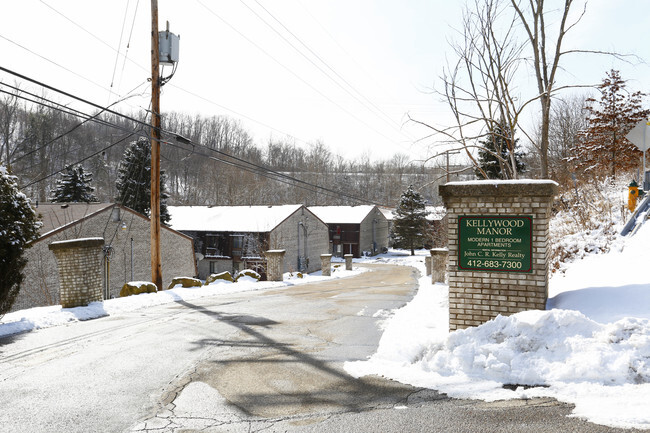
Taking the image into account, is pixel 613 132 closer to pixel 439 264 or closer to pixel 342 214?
pixel 439 264

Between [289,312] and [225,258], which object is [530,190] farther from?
[225,258]

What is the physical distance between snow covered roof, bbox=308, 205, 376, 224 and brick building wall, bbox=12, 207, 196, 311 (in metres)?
28.4

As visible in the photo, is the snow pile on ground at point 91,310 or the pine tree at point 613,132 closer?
the snow pile on ground at point 91,310

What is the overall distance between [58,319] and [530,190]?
962 centimetres

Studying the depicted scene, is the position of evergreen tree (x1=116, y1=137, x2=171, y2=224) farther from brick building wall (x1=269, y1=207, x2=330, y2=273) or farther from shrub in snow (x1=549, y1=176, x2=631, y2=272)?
shrub in snow (x1=549, y1=176, x2=631, y2=272)

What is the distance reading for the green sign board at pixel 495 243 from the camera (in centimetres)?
603

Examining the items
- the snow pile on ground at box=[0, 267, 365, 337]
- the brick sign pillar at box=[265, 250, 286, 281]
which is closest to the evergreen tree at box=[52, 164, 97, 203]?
the brick sign pillar at box=[265, 250, 286, 281]

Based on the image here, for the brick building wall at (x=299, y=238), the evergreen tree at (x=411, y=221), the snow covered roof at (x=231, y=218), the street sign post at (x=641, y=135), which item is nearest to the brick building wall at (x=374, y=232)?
the evergreen tree at (x=411, y=221)

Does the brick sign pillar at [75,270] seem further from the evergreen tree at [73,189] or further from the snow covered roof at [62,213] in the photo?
the evergreen tree at [73,189]

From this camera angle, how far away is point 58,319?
930 centimetres

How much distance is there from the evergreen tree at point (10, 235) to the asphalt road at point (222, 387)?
1.21 meters

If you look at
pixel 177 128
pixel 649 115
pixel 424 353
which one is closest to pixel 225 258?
pixel 649 115

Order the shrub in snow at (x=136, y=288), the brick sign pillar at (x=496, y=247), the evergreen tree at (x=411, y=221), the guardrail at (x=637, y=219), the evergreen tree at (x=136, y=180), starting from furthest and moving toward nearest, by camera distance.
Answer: the evergreen tree at (x=411, y=221)
the evergreen tree at (x=136, y=180)
the shrub in snow at (x=136, y=288)
the guardrail at (x=637, y=219)
the brick sign pillar at (x=496, y=247)

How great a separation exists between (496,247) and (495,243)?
6 cm
